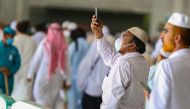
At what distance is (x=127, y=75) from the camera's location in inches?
200

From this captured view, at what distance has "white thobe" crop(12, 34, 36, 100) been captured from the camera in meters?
9.82

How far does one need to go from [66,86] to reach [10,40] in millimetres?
1644

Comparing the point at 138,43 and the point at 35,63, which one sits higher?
the point at 138,43

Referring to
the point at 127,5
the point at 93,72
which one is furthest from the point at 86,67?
the point at 127,5

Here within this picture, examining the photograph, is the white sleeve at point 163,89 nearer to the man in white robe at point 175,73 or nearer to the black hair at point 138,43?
the man in white robe at point 175,73

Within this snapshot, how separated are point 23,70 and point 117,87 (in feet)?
16.7

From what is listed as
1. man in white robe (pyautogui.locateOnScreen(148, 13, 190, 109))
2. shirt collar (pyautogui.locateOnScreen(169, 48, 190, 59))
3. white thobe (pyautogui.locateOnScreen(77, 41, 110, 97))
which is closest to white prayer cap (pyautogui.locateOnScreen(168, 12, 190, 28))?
man in white robe (pyautogui.locateOnScreen(148, 13, 190, 109))

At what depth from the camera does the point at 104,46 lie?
554 centimetres

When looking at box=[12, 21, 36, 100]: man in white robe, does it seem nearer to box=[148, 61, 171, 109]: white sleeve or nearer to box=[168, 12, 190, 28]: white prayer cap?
box=[168, 12, 190, 28]: white prayer cap

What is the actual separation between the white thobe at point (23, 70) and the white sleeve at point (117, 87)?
486 cm

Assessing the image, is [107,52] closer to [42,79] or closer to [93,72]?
[93,72]

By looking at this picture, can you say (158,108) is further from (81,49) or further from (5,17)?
(5,17)

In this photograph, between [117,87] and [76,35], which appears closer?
[117,87]

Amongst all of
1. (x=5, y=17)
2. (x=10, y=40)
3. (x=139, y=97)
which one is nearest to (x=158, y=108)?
(x=139, y=97)
